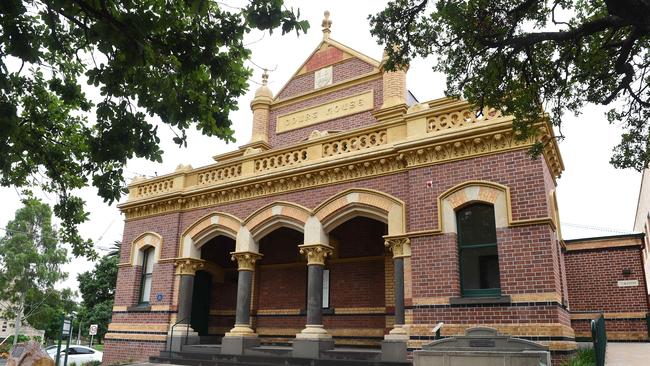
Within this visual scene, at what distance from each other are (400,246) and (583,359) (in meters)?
4.08

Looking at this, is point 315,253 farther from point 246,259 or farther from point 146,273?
point 146,273

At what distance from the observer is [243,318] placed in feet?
45.2

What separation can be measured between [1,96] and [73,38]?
193cm

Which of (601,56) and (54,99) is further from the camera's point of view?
(54,99)

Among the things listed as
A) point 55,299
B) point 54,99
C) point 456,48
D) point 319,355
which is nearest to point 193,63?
point 456,48

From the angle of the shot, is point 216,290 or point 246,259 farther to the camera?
point 216,290

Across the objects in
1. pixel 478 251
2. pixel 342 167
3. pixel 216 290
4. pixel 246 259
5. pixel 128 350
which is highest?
pixel 342 167

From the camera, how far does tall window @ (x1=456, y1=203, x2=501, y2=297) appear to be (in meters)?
10.5

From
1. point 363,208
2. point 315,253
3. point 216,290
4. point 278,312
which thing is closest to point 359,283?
point 315,253

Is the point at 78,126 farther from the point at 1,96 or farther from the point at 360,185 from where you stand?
the point at 360,185

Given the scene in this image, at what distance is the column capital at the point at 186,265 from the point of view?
49.6ft

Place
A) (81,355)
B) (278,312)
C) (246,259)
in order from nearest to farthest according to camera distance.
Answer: (246,259), (278,312), (81,355)

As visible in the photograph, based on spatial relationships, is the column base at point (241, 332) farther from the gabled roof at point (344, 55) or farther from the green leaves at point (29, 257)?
the green leaves at point (29, 257)

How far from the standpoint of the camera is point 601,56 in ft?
26.1
